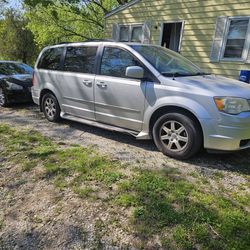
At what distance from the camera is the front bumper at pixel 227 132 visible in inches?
135

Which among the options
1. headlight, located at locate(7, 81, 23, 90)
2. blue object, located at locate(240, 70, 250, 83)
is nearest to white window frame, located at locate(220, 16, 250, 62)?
blue object, located at locate(240, 70, 250, 83)

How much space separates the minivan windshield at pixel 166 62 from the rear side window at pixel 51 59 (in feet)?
6.18

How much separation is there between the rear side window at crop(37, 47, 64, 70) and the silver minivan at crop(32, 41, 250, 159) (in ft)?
0.07

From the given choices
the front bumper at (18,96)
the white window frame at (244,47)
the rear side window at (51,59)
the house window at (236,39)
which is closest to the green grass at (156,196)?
the rear side window at (51,59)

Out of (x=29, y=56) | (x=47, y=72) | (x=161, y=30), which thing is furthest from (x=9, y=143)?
(x=29, y=56)

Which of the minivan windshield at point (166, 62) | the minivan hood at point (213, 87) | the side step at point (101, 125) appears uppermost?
the minivan windshield at point (166, 62)

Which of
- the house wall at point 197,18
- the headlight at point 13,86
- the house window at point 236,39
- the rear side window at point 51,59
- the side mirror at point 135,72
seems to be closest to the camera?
the side mirror at point 135,72

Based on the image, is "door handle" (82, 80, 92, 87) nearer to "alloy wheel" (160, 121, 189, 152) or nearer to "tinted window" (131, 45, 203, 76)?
"tinted window" (131, 45, 203, 76)

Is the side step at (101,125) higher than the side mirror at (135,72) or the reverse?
the reverse

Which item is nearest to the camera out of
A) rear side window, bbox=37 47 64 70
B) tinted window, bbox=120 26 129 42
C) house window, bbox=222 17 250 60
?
rear side window, bbox=37 47 64 70

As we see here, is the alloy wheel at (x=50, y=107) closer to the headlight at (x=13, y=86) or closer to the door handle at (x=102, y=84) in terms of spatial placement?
the door handle at (x=102, y=84)

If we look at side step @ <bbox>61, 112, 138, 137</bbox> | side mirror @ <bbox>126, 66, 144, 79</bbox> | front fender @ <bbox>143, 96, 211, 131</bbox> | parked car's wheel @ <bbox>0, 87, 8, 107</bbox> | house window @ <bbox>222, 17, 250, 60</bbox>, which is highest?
house window @ <bbox>222, 17, 250, 60</bbox>

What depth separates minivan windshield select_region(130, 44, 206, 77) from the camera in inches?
163

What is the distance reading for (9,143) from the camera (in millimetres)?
4504
